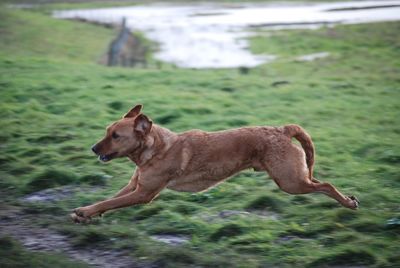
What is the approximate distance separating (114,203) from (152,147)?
0.75 m

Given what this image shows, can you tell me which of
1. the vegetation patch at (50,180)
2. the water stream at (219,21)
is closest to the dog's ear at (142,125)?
the vegetation patch at (50,180)

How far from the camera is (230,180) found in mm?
8883

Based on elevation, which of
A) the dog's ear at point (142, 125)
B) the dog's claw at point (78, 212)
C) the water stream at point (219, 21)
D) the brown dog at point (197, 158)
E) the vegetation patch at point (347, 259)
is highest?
the dog's ear at point (142, 125)

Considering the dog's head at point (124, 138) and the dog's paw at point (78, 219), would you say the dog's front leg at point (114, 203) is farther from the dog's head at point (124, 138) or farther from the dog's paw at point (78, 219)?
the dog's head at point (124, 138)

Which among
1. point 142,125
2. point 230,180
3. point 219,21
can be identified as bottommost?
point 219,21

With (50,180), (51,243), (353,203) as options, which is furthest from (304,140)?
(50,180)

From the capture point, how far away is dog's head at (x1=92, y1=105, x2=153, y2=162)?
7383 mm

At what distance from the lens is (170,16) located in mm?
35156

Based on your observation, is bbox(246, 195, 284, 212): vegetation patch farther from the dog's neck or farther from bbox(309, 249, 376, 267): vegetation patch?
bbox(309, 249, 376, 267): vegetation patch

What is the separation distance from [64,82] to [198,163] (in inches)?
335

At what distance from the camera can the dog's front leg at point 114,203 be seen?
7.21m

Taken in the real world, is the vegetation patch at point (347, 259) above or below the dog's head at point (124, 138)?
below

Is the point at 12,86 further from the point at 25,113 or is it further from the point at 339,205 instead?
the point at 339,205

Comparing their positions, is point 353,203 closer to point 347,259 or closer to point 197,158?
point 347,259
